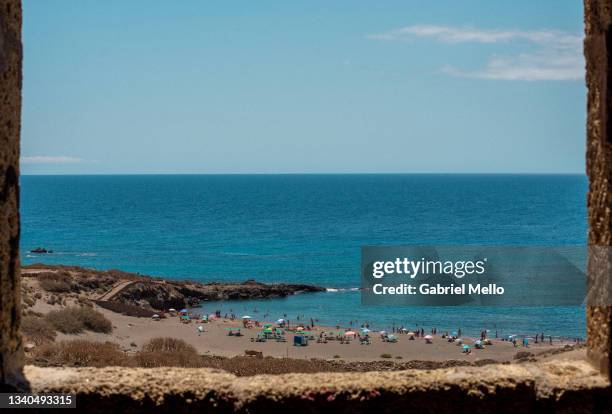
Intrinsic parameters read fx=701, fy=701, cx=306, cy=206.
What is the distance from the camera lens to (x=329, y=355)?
30828 millimetres

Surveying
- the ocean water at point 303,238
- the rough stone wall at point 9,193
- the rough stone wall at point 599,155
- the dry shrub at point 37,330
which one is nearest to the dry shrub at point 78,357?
the dry shrub at point 37,330

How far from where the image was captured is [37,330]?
24.1 m

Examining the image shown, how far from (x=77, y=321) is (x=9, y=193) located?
2736cm

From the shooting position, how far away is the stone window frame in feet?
11.9

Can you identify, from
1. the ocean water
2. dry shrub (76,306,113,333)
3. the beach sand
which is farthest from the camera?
the ocean water

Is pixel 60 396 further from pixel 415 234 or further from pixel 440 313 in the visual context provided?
pixel 415 234

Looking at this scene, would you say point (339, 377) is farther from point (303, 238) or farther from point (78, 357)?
point (303, 238)

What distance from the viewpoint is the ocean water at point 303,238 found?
1895 inches

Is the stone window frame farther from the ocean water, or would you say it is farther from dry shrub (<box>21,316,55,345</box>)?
the ocean water

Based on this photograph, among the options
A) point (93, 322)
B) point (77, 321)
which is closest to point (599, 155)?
point (77, 321)

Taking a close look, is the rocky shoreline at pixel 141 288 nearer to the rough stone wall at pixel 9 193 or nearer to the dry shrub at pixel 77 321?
the dry shrub at pixel 77 321

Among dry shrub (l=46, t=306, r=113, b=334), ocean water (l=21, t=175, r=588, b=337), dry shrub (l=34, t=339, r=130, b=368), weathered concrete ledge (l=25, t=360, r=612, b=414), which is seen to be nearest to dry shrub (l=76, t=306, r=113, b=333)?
dry shrub (l=46, t=306, r=113, b=334)

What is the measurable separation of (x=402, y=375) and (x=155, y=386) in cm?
130

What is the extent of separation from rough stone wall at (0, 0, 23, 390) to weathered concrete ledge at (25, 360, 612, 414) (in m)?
0.27
